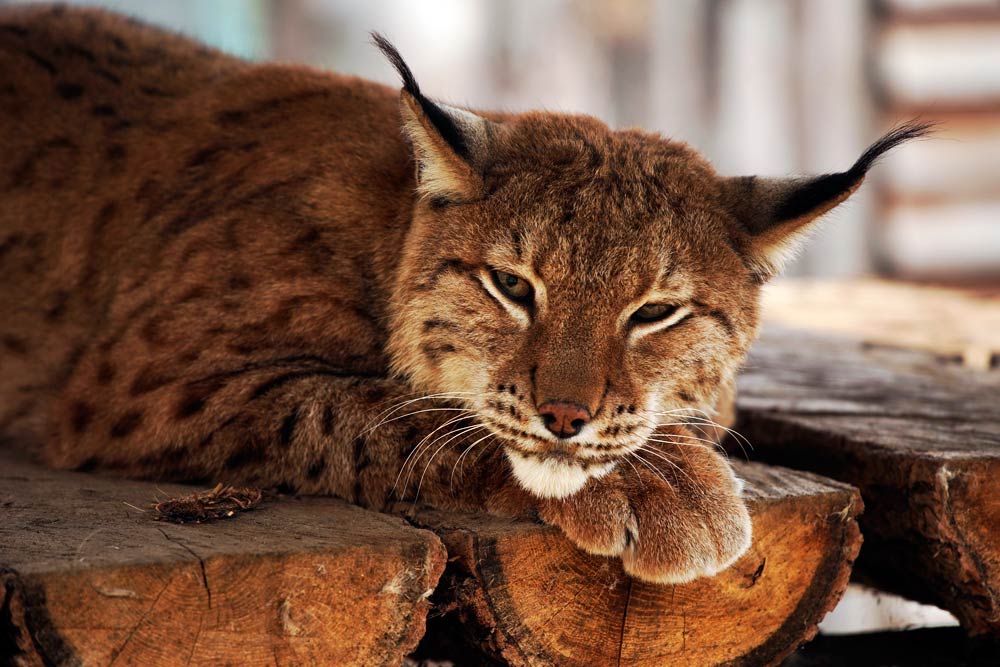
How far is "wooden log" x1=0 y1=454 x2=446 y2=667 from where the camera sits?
7.89 ft

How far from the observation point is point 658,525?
10.0ft

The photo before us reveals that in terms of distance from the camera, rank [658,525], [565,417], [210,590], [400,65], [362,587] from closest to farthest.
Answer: [210,590] < [362,587] < [658,525] < [565,417] < [400,65]

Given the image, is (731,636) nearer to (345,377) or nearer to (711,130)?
(345,377)

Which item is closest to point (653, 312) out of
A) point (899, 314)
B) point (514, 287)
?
point (514, 287)

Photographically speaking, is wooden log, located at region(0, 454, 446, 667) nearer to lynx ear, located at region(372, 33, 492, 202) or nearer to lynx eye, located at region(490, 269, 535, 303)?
lynx eye, located at region(490, 269, 535, 303)

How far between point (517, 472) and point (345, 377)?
0.83 m

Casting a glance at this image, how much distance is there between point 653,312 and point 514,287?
42 centimetres

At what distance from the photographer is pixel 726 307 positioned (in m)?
3.62

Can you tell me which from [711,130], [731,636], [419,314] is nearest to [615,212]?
[419,314]

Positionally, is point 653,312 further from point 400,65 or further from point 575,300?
point 400,65

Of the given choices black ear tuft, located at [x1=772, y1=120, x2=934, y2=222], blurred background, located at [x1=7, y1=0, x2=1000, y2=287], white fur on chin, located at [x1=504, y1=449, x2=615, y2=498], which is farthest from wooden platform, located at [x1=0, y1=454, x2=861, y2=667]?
blurred background, located at [x1=7, y1=0, x2=1000, y2=287]

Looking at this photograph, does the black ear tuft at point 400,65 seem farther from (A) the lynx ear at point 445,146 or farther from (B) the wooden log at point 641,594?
(B) the wooden log at point 641,594

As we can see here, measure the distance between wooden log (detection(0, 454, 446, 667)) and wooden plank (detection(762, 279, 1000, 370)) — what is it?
3.49 m

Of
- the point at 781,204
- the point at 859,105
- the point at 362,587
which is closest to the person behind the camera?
the point at 362,587
